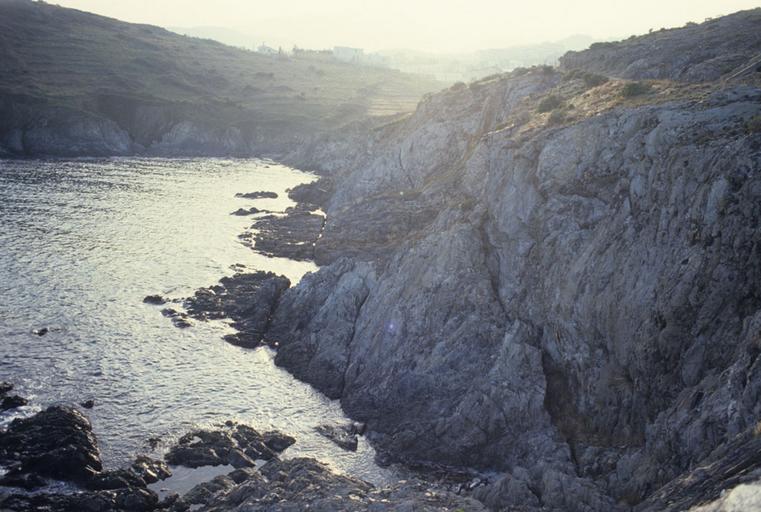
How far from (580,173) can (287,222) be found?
203 feet

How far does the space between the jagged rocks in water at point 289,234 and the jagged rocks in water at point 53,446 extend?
43.5m

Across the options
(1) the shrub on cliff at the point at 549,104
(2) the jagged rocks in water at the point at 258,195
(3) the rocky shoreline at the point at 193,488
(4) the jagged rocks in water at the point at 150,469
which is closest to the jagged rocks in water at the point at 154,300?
(3) the rocky shoreline at the point at 193,488

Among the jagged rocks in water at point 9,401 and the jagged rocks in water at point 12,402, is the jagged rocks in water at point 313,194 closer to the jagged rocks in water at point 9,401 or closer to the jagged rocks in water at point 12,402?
the jagged rocks in water at point 9,401

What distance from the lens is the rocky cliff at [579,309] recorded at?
28.6 meters

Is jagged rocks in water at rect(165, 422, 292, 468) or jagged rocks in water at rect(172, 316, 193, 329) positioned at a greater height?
jagged rocks in water at rect(172, 316, 193, 329)

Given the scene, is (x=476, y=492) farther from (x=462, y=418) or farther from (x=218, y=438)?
(x=218, y=438)

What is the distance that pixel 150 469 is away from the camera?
36.5 m

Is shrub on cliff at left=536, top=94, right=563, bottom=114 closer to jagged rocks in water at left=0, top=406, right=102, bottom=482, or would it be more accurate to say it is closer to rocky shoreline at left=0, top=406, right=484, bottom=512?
rocky shoreline at left=0, top=406, right=484, bottom=512

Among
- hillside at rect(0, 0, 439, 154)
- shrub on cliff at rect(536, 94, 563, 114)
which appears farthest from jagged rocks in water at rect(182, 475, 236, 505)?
hillside at rect(0, 0, 439, 154)

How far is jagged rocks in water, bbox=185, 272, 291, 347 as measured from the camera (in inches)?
2288

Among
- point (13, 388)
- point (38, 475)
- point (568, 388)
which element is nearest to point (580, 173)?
point (568, 388)

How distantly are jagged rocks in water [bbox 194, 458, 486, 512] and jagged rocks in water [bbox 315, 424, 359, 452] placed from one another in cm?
665

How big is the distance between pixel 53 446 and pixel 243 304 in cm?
2726

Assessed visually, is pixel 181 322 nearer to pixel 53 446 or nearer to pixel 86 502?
pixel 53 446
